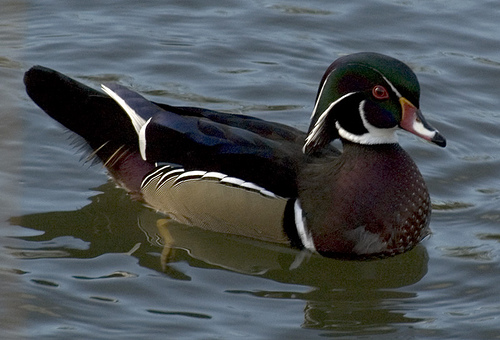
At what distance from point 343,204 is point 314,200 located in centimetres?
16

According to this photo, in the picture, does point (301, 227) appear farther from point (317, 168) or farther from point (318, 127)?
point (318, 127)

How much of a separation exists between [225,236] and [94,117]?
1107 millimetres

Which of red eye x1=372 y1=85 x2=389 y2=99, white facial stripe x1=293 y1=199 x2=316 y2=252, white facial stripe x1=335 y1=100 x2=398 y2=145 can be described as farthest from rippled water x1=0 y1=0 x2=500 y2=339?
red eye x1=372 y1=85 x2=389 y2=99

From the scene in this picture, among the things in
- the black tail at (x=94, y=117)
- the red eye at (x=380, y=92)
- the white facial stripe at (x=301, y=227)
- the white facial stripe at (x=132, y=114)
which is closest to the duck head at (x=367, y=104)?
the red eye at (x=380, y=92)

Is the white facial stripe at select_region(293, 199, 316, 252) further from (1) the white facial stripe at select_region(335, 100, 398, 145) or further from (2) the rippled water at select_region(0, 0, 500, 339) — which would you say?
(1) the white facial stripe at select_region(335, 100, 398, 145)

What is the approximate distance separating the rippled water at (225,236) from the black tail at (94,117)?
11.5 inches

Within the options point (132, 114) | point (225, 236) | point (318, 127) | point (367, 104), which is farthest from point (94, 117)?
point (367, 104)

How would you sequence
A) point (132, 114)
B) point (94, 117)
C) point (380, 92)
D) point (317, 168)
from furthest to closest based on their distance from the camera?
point (94, 117) < point (132, 114) < point (317, 168) < point (380, 92)

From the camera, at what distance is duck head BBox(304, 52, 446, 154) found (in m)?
5.17

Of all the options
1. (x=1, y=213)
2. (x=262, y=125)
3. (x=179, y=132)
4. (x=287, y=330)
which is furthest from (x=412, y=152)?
(x=1, y=213)

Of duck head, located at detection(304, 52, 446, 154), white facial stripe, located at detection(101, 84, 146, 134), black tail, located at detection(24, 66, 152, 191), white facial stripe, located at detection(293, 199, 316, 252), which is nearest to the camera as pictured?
duck head, located at detection(304, 52, 446, 154)

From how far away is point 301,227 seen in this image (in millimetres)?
5332

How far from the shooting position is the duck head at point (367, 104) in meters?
5.17

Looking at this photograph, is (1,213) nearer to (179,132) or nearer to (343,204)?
(179,132)
